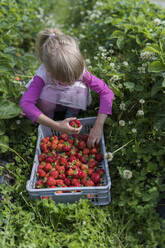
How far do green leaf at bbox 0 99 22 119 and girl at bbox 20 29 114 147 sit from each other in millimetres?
123

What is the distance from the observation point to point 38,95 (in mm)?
2221

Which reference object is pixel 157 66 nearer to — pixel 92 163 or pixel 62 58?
pixel 62 58

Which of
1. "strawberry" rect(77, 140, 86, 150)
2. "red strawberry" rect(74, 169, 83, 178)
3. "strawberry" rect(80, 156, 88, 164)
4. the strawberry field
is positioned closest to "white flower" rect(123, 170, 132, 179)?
the strawberry field

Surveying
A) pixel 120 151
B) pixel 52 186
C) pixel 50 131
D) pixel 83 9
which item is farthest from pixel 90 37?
pixel 52 186

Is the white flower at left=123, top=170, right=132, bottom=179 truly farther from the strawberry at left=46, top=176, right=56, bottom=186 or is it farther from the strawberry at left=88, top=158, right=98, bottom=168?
the strawberry at left=46, top=176, right=56, bottom=186

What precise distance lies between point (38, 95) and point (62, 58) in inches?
21.9

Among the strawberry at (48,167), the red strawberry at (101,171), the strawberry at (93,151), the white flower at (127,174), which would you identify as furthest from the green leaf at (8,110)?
the white flower at (127,174)

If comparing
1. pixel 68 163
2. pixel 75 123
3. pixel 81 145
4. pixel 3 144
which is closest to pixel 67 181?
pixel 68 163

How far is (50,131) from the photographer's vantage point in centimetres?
241

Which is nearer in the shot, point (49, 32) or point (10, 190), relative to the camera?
point (10, 190)

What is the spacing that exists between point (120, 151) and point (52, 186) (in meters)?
0.65

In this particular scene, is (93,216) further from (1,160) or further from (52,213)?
(1,160)

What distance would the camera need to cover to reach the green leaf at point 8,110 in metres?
1.97

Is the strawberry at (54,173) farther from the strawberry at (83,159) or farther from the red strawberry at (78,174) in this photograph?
the strawberry at (83,159)
